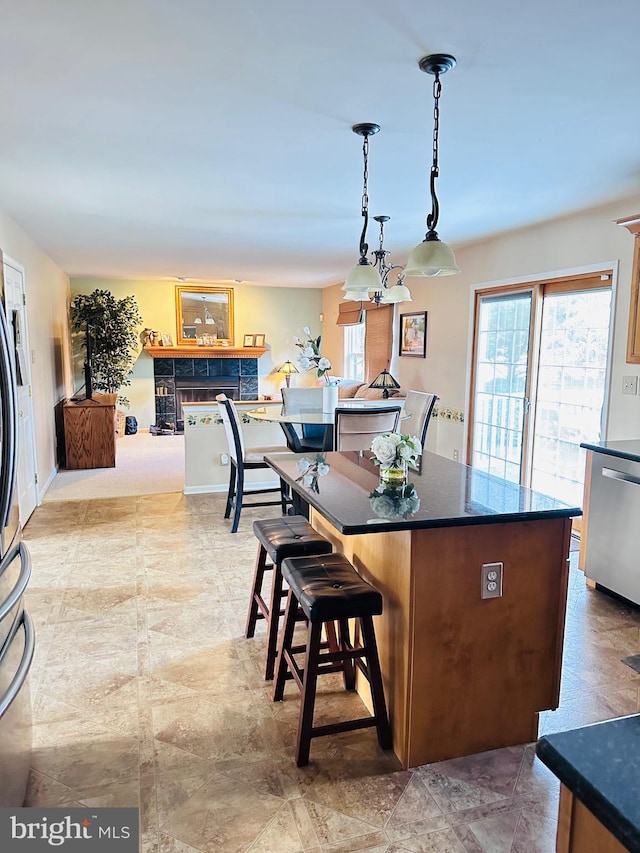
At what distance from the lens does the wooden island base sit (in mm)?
1953

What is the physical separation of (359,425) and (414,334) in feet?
9.13

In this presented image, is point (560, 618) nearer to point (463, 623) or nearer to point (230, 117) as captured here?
point (463, 623)

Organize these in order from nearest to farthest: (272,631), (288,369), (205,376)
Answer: (272,631), (205,376), (288,369)

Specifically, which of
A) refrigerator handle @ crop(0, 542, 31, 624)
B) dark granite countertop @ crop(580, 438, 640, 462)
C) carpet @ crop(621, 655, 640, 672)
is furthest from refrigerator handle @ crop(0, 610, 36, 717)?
dark granite countertop @ crop(580, 438, 640, 462)

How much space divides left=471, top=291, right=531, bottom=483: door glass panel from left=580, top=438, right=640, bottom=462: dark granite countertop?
4.90 ft

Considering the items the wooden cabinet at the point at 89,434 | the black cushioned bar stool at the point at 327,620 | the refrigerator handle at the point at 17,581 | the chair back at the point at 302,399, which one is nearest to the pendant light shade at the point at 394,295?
the chair back at the point at 302,399

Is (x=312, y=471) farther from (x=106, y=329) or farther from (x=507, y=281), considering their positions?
(x=106, y=329)

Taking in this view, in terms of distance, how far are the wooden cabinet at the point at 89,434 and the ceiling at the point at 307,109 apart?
8.21 ft

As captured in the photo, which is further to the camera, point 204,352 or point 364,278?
point 204,352

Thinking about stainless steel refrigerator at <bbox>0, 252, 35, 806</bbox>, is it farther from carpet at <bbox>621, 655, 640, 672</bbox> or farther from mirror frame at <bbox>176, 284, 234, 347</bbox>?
mirror frame at <bbox>176, 284, 234, 347</bbox>

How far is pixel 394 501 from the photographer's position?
6.81 ft

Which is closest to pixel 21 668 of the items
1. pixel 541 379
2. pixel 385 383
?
pixel 541 379

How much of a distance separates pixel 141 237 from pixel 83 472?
267cm

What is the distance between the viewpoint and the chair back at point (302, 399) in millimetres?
5324
